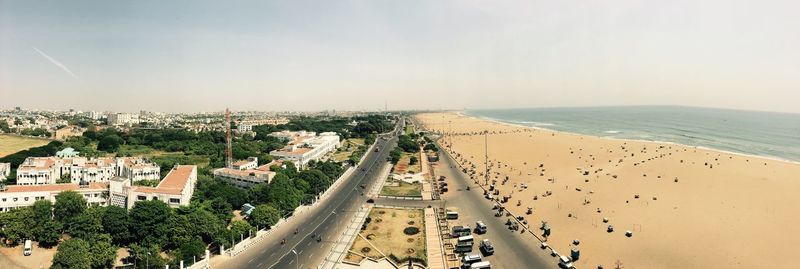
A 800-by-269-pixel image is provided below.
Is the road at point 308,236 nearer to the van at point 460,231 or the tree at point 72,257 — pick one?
the tree at point 72,257

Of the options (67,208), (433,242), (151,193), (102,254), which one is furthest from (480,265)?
(67,208)

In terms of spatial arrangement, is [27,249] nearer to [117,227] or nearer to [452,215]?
[117,227]

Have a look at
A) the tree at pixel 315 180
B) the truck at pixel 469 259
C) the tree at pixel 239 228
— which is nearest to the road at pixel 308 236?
the tree at pixel 315 180

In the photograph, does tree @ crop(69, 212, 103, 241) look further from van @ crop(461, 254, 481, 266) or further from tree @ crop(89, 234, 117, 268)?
van @ crop(461, 254, 481, 266)

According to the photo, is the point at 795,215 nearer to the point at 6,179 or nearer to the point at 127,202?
the point at 127,202

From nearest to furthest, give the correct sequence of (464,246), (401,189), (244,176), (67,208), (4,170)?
(464,246) → (67,208) → (4,170) → (244,176) → (401,189)

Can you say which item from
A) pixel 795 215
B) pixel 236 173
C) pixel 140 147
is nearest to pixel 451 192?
pixel 236 173
